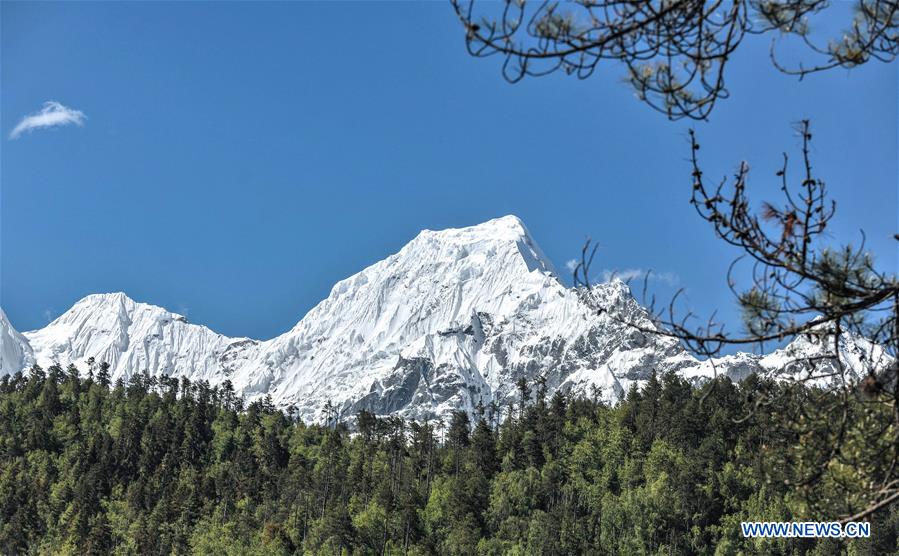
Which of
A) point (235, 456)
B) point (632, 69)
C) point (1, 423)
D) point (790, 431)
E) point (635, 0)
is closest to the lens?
point (635, 0)

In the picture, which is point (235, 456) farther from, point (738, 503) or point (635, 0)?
point (635, 0)

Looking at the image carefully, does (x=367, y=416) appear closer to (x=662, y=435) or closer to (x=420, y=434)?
(x=420, y=434)

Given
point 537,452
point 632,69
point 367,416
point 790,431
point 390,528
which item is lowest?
point 790,431

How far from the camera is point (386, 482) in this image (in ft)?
265

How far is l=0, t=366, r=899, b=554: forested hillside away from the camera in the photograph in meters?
65.2

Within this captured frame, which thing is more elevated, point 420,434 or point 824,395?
point 420,434

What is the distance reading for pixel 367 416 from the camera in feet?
349

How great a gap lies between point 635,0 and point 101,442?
110 metres

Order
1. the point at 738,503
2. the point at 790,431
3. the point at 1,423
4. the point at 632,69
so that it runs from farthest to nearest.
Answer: the point at 1,423 → the point at 738,503 → the point at 790,431 → the point at 632,69

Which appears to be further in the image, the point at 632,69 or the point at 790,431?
the point at 790,431

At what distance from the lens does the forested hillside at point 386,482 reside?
65250 mm

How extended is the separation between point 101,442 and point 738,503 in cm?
7241

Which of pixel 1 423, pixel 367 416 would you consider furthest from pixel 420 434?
pixel 1 423

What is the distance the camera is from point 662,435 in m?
79.5
